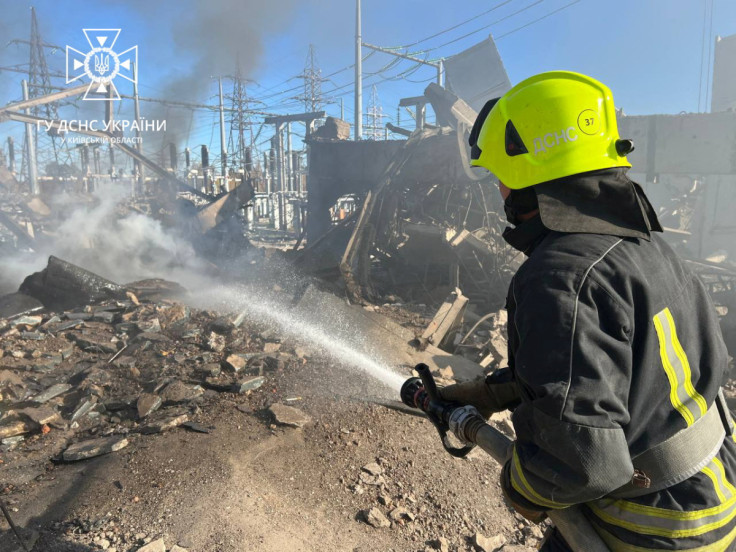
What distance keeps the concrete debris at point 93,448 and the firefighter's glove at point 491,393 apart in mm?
3095

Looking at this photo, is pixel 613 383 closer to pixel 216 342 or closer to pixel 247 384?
pixel 247 384

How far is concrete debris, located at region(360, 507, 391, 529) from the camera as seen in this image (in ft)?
10.1

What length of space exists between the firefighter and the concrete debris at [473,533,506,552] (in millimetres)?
1743

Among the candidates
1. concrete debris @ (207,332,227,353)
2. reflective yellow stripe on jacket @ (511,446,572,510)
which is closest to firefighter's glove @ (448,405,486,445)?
reflective yellow stripe on jacket @ (511,446,572,510)

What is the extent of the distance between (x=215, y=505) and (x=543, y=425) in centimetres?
263

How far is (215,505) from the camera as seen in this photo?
305 centimetres

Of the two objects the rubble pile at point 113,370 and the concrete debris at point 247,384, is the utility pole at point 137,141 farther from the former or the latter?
the concrete debris at point 247,384

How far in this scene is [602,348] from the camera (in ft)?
3.75

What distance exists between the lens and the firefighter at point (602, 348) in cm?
113

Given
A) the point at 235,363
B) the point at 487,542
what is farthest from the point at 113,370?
the point at 487,542

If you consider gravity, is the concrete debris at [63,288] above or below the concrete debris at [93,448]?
above

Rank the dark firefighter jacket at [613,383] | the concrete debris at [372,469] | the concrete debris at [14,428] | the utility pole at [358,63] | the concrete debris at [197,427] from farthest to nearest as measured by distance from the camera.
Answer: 1. the utility pole at [358,63]
2. the concrete debris at [14,428]
3. the concrete debris at [197,427]
4. the concrete debris at [372,469]
5. the dark firefighter jacket at [613,383]

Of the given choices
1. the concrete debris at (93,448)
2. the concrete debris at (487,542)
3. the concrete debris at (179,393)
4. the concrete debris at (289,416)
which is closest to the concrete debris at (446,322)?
the concrete debris at (289,416)

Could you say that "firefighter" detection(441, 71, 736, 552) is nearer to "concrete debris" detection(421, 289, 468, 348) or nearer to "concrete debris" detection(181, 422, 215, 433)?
"concrete debris" detection(181, 422, 215, 433)
